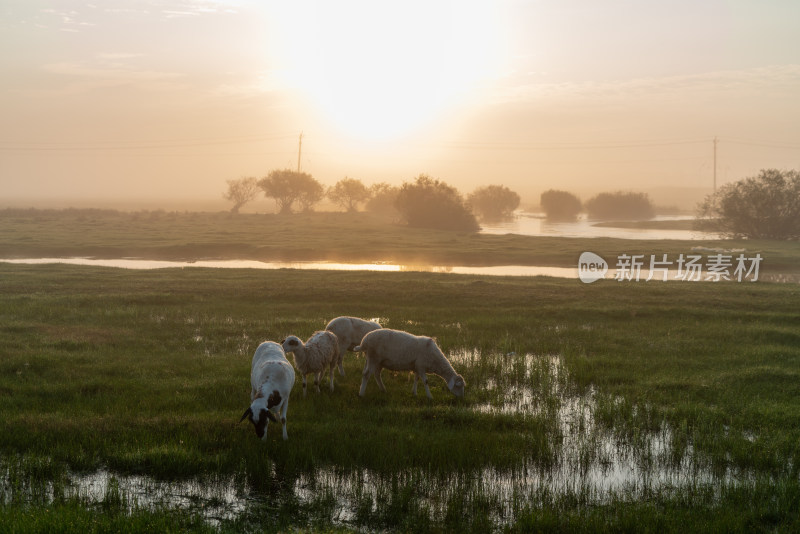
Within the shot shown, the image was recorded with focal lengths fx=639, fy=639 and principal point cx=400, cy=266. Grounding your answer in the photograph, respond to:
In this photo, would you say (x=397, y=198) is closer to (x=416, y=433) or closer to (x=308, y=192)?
(x=308, y=192)

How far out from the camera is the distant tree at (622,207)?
500 ft

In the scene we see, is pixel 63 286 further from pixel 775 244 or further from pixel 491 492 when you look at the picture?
pixel 775 244

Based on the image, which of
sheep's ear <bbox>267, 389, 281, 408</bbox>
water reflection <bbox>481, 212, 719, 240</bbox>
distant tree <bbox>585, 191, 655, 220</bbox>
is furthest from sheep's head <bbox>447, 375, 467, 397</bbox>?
distant tree <bbox>585, 191, 655, 220</bbox>

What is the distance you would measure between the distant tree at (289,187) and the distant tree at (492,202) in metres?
36.9

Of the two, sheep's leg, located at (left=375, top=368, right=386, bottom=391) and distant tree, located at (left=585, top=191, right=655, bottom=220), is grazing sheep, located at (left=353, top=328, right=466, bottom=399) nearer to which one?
sheep's leg, located at (left=375, top=368, right=386, bottom=391)

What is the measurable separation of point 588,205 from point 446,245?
365 feet

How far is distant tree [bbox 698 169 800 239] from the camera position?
63.9m

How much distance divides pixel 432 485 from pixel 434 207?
80076 mm

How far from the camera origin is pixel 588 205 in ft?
533

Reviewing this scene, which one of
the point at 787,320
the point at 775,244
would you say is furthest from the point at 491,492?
the point at 775,244

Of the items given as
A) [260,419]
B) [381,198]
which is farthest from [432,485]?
[381,198]

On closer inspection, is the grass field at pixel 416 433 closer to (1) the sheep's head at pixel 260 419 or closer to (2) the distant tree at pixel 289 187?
(1) the sheep's head at pixel 260 419

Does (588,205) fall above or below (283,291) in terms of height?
above

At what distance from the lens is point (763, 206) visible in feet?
212
